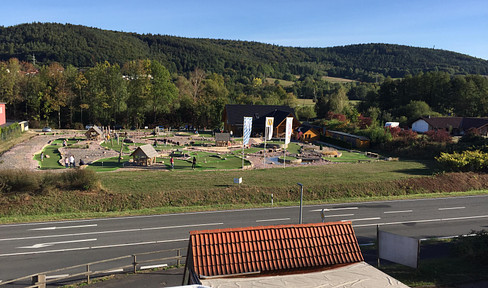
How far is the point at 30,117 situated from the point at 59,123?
6.48m

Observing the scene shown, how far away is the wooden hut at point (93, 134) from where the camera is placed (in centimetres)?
5547

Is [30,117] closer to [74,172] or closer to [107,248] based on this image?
[74,172]

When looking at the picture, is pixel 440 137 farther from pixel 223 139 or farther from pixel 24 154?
pixel 24 154

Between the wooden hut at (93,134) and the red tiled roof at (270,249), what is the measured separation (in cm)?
4891

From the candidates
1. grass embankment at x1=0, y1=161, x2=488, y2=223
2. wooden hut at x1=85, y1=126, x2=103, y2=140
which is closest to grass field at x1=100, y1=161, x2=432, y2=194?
grass embankment at x1=0, y1=161, x2=488, y2=223

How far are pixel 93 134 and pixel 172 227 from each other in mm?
39140

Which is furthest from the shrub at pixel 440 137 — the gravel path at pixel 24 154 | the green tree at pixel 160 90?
the gravel path at pixel 24 154

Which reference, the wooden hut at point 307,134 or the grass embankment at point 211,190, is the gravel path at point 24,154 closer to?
the grass embankment at point 211,190

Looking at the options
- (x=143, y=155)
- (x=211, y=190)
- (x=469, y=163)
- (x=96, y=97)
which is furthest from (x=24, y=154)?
(x=469, y=163)

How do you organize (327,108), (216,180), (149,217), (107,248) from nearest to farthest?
(107,248) < (149,217) < (216,180) < (327,108)

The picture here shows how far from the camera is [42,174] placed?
94.9 ft

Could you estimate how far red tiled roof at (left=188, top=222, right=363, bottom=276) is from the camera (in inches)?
419

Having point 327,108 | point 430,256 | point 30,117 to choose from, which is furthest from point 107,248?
point 327,108

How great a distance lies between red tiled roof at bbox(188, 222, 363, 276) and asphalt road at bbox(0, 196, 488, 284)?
25.8ft
